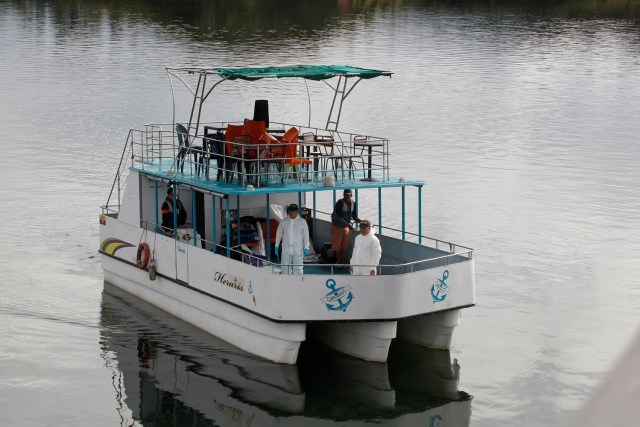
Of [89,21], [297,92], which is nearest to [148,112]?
[297,92]

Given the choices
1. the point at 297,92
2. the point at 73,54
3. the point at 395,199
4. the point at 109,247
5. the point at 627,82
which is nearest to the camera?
the point at 109,247

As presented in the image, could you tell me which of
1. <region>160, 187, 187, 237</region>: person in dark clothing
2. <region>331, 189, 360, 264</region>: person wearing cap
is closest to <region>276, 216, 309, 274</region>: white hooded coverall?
<region>331, 189, 360, 264</region>: person wearing cap

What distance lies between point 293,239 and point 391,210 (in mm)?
9916

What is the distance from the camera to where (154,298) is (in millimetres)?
17250

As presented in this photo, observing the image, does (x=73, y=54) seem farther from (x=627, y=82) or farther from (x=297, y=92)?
(x=627, y=82)

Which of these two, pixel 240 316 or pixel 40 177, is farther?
pixel 40 177

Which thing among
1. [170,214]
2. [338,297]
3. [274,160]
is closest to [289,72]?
[274,160]

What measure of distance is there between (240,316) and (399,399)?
250 centimetres

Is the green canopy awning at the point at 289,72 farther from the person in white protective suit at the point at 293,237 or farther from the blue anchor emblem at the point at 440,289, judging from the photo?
the blue anchor emblem at the point at 440,289

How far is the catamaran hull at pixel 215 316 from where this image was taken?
14117mm

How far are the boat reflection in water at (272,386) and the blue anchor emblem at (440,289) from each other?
4.12ft

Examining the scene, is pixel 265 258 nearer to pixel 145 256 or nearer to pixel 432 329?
pixel 145 256

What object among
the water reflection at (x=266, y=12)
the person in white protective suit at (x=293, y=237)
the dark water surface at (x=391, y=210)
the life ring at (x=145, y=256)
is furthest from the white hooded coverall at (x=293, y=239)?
the water reflection at (x=266, y=12)

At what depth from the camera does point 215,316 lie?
50.8 feet
